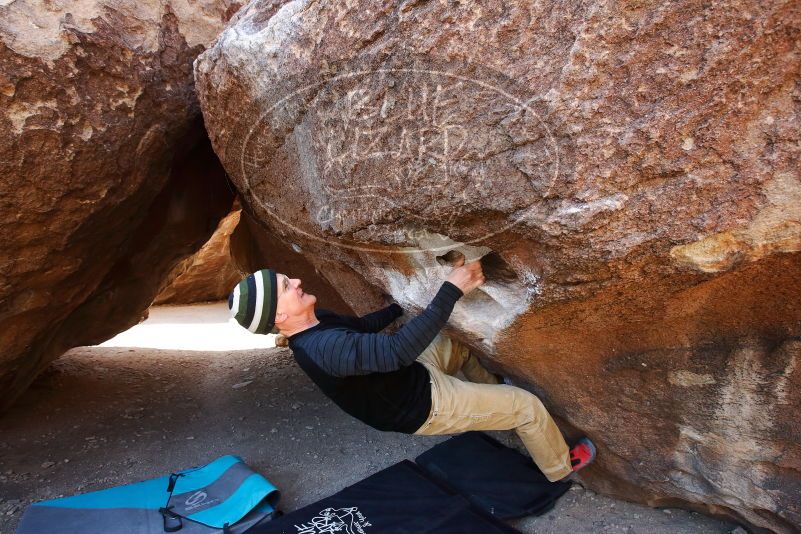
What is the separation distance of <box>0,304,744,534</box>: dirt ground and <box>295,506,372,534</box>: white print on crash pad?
12.2 inches

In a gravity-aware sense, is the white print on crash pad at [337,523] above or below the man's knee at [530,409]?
below

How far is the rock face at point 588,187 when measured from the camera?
125 cm

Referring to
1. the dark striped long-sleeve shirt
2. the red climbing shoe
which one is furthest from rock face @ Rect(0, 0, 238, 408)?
the red climbing shoe

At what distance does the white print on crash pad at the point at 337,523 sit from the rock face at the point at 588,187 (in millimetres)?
828

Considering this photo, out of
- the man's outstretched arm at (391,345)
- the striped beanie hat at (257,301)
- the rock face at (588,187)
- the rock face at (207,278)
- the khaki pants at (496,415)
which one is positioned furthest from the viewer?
the rock face at (207,278)

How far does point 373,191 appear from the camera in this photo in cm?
176

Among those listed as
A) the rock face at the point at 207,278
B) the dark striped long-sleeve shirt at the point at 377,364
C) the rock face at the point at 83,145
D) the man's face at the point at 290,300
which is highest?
the rock face at the point at 83,145

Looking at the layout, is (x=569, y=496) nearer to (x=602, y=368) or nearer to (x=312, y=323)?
(x=602, y=368)

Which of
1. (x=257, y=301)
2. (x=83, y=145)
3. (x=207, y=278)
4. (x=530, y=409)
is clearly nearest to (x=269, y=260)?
(x=83, y=145)

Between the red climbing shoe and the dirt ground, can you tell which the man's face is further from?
the red climbing shoe

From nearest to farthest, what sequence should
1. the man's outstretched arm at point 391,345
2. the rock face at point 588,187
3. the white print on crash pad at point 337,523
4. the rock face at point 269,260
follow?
the rock face at point 588,187, the man's outstretched arm at point 391,345, the white print on crash pad at point 337,523, the rock face at point 269,260

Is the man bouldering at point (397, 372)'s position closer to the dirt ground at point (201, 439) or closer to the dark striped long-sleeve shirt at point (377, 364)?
the dark striped long-sleeve shirt at point (377, 364)

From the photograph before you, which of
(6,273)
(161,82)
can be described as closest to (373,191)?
(161,82)

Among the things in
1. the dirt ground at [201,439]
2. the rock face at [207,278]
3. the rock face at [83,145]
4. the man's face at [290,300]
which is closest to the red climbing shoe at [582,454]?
the dirt ground at [201,439]
